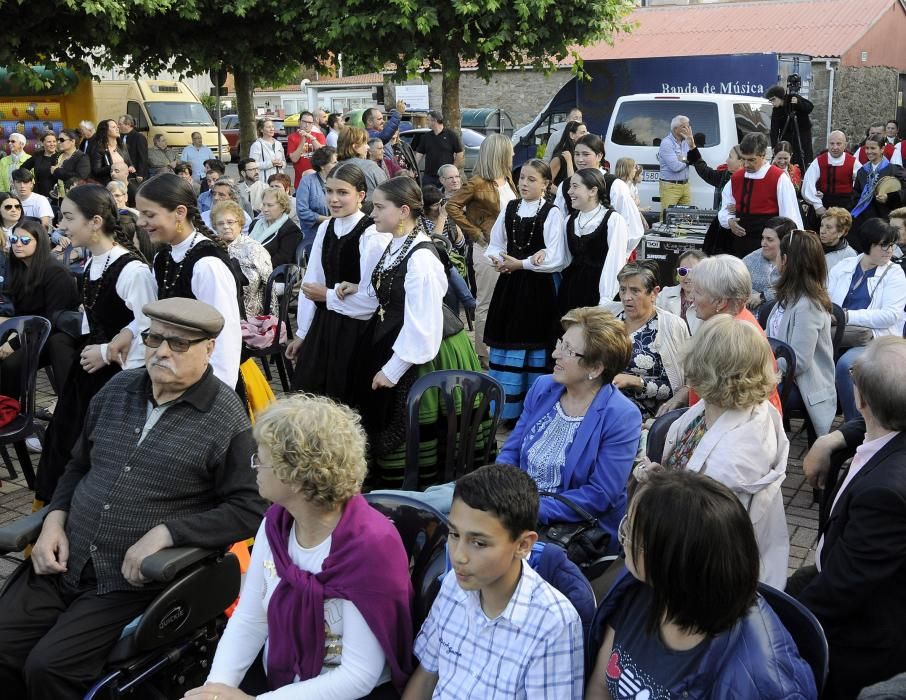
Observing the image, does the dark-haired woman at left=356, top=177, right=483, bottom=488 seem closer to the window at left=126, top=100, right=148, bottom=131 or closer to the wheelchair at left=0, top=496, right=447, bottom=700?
the wheelchair at left=0, top=496, right=447, bottom=700

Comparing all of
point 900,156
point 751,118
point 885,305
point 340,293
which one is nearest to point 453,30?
point 751,118

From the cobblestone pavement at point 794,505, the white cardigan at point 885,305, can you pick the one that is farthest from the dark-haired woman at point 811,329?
the white cardigan at point 885,305

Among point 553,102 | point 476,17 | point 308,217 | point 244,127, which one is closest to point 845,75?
point 553,102

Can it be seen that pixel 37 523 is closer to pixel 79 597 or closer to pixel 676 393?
pixel 79 597

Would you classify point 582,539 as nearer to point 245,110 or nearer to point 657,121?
point 657,121

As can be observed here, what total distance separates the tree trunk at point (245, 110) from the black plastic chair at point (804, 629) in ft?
49.7

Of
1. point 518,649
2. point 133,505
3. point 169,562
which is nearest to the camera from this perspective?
point 518,649

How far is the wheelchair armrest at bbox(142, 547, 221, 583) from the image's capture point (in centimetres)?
285

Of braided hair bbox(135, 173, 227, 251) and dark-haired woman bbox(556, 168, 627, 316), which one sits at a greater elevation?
braided hair bbox(135, 173, 227, 251)

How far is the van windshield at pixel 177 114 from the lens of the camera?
68.5ft

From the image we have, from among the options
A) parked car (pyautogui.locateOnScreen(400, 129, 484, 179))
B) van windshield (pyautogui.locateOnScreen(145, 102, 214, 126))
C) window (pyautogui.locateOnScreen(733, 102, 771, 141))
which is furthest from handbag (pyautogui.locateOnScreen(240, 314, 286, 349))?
van windshield (pyautogui.locateOnScreen(145, 102, 214, 126))

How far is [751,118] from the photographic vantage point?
13.3 metres

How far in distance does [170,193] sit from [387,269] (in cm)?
110

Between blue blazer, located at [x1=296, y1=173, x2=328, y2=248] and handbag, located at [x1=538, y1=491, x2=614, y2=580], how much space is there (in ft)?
20.0
